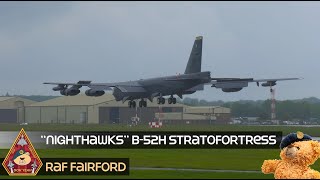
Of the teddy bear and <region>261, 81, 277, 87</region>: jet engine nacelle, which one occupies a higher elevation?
<region>261, 81, 277, 87</region>: jet engine nacelle

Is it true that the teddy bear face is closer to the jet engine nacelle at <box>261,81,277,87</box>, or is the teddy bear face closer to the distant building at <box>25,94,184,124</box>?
the jet engine nacelle at <box>261,81,277,87</box>

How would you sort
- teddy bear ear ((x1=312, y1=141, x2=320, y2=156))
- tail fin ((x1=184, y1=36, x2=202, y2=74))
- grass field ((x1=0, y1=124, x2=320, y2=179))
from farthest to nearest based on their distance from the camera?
tail fin ((x1=184, y1=36, x2=202, y2=74)), grass field ((x1=0, y1=124, x2=320, y2=179)), teddy bear ear ((x1=312, y1=141, x2=320, y2=156))

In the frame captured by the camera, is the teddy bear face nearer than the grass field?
Yes

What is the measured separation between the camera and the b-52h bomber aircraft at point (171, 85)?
80438 millimetres

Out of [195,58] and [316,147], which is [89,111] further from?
[316,147]

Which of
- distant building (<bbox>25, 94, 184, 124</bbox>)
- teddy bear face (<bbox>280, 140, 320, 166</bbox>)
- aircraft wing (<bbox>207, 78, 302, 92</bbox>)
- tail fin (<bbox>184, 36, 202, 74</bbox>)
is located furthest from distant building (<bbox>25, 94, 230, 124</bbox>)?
teddy bear face (<bbox>280, 140, 320, 166</bbox>)

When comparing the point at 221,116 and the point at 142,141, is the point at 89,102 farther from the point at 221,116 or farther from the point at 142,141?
the point at 142,141

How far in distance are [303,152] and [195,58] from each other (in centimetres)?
7036

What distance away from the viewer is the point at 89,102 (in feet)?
432

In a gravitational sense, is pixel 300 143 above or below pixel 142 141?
above

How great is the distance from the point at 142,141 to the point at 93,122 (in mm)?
73318

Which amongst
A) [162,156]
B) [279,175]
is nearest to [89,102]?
[162,156]

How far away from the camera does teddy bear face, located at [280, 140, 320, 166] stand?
69.9 ft

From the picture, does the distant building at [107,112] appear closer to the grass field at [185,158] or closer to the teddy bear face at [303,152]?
the grass field at [185,158]
